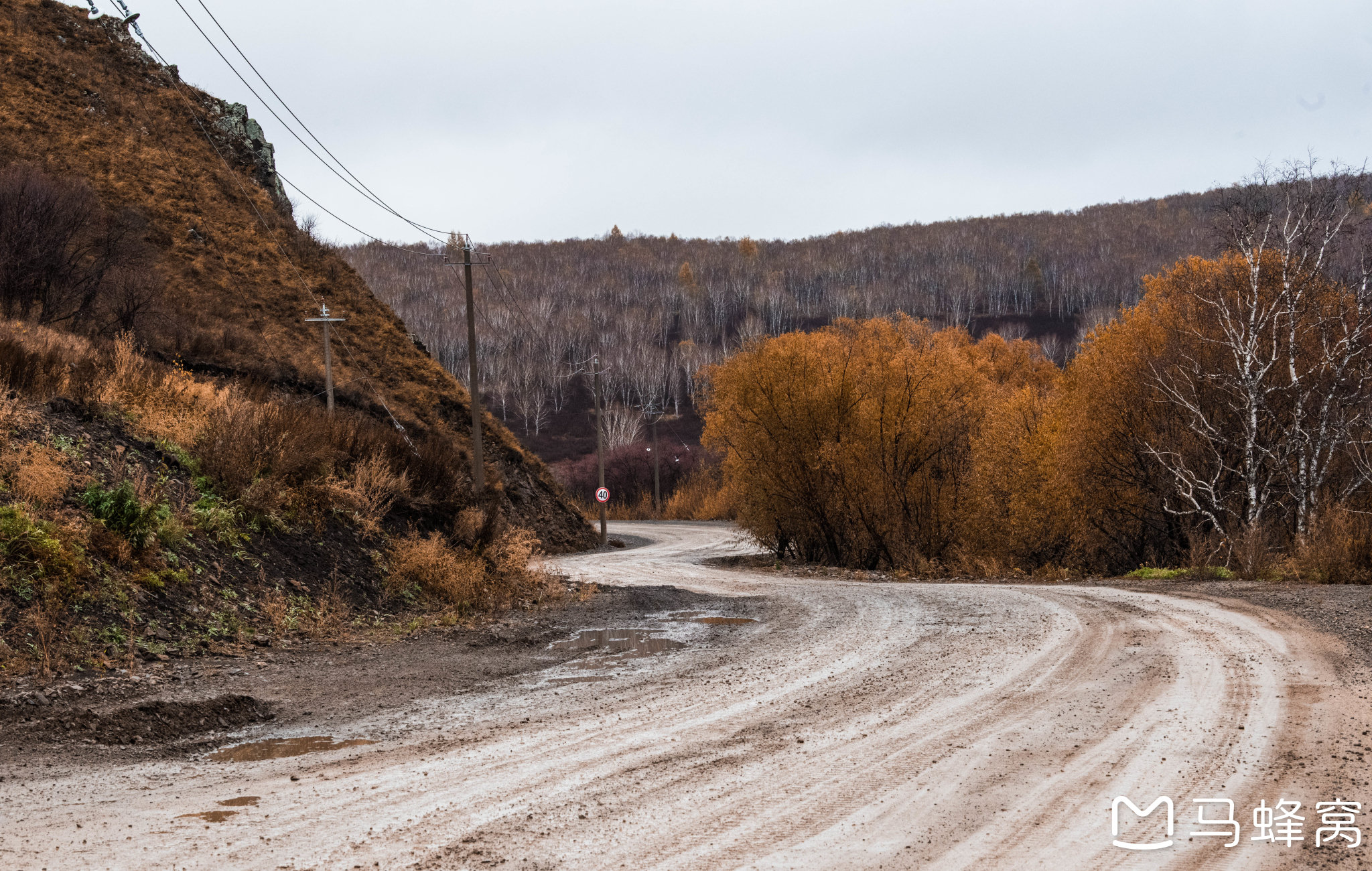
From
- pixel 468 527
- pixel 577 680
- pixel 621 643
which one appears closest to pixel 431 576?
pixel 468 527

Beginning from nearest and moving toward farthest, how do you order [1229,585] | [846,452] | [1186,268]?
[1229,585] → [1186,268] → [846,452]

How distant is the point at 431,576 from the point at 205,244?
29304 millimetres

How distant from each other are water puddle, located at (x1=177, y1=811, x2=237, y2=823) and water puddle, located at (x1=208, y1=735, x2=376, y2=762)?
1.41 metres

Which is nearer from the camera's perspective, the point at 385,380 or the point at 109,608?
the point at 109,608

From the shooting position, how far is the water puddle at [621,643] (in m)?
11.8

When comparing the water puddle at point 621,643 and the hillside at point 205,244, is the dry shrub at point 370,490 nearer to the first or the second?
the water puddle at point 621,643

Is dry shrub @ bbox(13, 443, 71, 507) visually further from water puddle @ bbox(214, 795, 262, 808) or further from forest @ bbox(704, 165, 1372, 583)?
forest @ bbox(704, 165, 1372, 583)

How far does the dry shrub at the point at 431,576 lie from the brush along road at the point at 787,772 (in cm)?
467

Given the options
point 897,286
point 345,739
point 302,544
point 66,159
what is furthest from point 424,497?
point 897,286

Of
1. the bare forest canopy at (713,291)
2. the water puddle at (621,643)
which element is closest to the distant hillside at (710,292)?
the bare forest canopy at (713,291)

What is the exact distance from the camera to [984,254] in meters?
150


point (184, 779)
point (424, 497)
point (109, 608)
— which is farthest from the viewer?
point (424, 497)

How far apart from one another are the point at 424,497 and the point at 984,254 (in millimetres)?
145324

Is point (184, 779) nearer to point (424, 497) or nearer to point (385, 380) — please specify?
point (424, 497)
